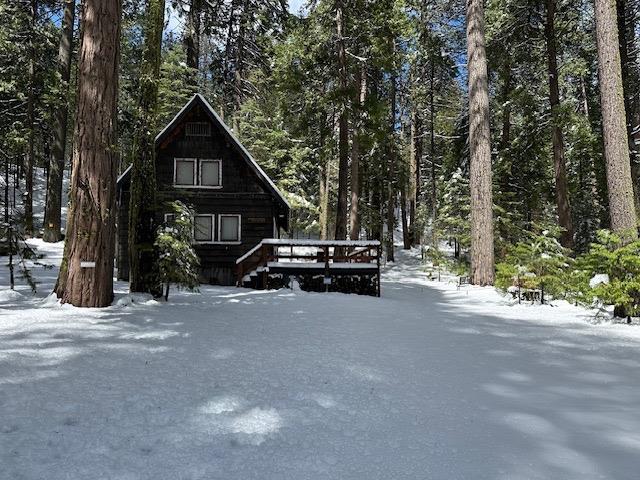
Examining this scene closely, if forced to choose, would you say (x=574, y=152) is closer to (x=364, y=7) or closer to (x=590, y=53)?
(x=590, y=53)

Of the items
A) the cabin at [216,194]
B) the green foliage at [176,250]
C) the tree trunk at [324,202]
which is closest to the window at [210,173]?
the cabin at [216,194]

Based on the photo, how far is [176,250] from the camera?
9078mm

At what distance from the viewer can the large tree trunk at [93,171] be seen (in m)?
7.30

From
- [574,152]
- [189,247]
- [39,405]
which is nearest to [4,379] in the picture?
[39,405]

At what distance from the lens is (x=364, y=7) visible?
19344 millimetres

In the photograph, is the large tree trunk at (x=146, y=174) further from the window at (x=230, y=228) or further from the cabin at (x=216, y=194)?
the window at (x=230, y=228)

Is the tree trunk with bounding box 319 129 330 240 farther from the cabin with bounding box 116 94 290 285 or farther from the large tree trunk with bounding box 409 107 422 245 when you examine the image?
the large tree trunk with bounding box 409 107 422 245

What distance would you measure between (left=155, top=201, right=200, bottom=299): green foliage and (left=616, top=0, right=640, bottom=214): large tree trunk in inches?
605

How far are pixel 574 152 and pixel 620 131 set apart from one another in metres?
23.4

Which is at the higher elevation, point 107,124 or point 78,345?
point 107,124

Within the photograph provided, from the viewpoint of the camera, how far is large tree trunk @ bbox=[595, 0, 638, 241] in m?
8.52

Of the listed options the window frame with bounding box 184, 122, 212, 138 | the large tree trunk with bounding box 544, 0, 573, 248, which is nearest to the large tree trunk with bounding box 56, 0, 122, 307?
the window frame with bounding box 184, 122, 212, 138

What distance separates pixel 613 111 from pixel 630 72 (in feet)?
48.7

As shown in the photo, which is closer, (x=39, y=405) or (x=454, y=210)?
(x=39, y=405)
